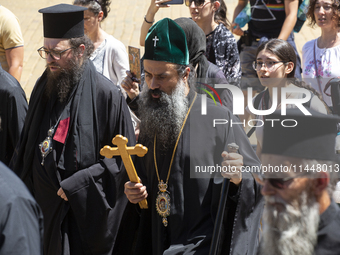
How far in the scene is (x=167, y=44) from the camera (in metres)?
3.54

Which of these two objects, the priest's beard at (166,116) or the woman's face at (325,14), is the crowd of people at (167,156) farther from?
the woman's face at (325,14)

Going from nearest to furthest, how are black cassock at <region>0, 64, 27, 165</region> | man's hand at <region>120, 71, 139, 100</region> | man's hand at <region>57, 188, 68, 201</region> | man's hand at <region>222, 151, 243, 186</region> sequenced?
man's hand at <region>222, 151, 243, 186</region> < man's hand at <region>57, 188, 68, 201</region> < man's hand at <region>120, 71, 139, 100</region> < black cassock at <region>0, 64, 27, 165</region>

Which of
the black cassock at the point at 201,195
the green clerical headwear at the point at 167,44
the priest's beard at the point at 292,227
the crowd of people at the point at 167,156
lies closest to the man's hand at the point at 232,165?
the crowd of people at the point at 167,156

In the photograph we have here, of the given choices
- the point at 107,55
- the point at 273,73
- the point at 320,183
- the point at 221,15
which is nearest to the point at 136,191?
the point at 320,183

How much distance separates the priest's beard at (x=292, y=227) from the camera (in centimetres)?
220

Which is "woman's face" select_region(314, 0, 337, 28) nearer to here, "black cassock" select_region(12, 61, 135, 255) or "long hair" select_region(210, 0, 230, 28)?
"long hair" select_region(210, 0, 230, 28)

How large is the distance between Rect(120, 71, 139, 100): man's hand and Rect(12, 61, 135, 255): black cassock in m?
0.16

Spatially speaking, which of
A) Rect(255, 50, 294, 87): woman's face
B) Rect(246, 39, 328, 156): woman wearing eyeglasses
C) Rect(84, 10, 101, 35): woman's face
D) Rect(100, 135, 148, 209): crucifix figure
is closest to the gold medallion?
Rect(100, 135, 148, 209): crucifix figure

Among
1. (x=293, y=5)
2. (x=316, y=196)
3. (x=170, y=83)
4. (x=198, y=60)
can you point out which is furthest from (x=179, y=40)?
(x=293, y=5)

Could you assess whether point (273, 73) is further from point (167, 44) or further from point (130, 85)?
point (130, 85)

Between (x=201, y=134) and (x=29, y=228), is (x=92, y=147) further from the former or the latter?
(x=29, y=228)

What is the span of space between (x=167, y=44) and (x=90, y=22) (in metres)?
2.10

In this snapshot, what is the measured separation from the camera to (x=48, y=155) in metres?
3.81

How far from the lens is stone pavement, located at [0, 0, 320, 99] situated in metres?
10.6
